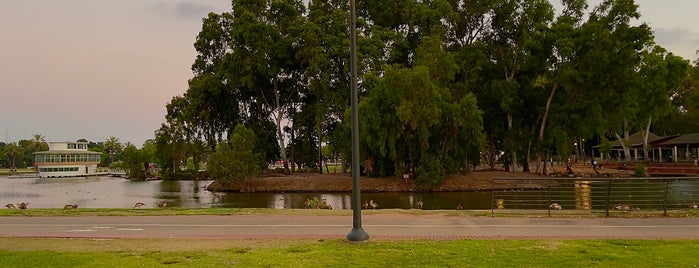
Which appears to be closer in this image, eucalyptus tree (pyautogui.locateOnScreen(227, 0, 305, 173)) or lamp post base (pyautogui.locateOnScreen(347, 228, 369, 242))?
lamp post base (pyautogui.locateOnScreen(347, 228, 369, 242))

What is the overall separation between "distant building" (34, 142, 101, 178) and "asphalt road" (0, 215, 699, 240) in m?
91.7

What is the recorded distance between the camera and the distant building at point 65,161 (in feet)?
319

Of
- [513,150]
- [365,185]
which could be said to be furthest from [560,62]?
[365,185]

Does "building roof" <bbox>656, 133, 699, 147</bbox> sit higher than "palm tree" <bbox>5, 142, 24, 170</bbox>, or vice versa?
"palm tree" <bbox>5, 142, 24, 170</bbox>

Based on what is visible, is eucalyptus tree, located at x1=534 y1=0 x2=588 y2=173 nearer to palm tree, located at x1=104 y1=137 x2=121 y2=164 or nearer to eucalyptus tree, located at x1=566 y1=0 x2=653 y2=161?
eucalyptus tree, located at x1=566 y1=0 x2=653 y2=161

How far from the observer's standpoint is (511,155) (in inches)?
2178

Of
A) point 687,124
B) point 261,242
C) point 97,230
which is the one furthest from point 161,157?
point 687,124

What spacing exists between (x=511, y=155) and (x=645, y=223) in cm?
4240

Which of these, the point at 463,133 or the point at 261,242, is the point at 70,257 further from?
the point at 463,133

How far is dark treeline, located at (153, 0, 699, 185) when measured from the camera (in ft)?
149

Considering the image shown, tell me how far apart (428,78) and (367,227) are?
3056cm

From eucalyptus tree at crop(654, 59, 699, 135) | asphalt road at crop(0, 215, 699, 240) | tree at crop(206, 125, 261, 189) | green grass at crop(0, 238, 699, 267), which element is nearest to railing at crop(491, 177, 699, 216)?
asphalt road at crop(0, 215, 699, 240)

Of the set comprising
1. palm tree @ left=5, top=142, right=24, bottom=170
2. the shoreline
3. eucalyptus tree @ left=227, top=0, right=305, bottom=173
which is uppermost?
eucalyptus tree @ left=227, top=0, right=305, bottom=173

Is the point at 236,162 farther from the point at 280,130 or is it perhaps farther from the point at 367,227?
the point at 367,227
